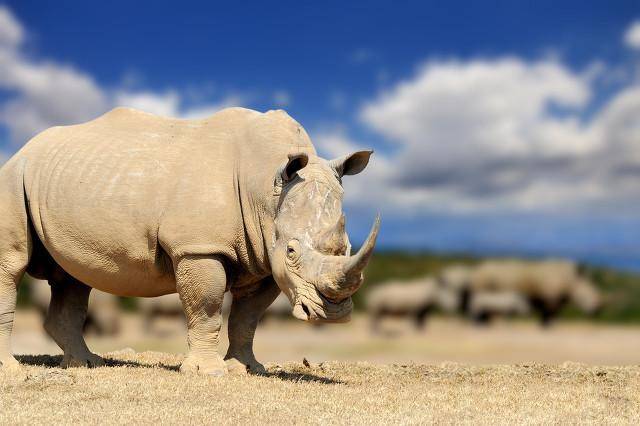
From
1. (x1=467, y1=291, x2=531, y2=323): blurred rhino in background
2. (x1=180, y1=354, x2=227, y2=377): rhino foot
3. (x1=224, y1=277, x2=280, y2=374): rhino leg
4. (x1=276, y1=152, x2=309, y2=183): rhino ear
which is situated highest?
(x1=467, y1=291, x2=531, y2=323): blurred rhino in background

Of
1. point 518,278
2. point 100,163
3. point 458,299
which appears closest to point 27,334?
point 458,299

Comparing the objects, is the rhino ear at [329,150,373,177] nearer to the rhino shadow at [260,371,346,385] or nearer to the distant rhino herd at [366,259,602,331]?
the rhino shadow at [260,371,346,385]

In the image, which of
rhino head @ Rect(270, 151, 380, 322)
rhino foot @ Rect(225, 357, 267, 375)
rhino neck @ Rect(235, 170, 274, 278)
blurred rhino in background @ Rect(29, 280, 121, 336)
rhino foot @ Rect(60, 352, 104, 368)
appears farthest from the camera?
blurred rhino in background @ Rect(29, 280, 121, 336)

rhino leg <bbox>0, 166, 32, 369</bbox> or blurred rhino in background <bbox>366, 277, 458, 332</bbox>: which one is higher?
blurred rhino in background <bbox>366, 277, 458, 332</bbox>

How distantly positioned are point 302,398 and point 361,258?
1.42 meters

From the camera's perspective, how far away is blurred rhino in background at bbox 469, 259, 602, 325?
20.2m

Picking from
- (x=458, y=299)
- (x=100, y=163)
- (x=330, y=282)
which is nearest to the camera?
(x=330, y=282)

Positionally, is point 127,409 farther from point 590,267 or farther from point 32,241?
point 590,267

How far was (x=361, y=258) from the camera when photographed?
20.8 feet

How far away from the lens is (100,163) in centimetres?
850

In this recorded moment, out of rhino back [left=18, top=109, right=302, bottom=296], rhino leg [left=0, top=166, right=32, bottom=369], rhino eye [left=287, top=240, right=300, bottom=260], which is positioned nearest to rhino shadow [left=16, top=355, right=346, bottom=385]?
rhino leg [left=0, top=166, right=32, bottom=369]

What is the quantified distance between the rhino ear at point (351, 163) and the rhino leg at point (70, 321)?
372cm

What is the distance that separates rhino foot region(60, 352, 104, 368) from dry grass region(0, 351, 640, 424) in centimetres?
36

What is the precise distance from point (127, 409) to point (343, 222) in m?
2.54
